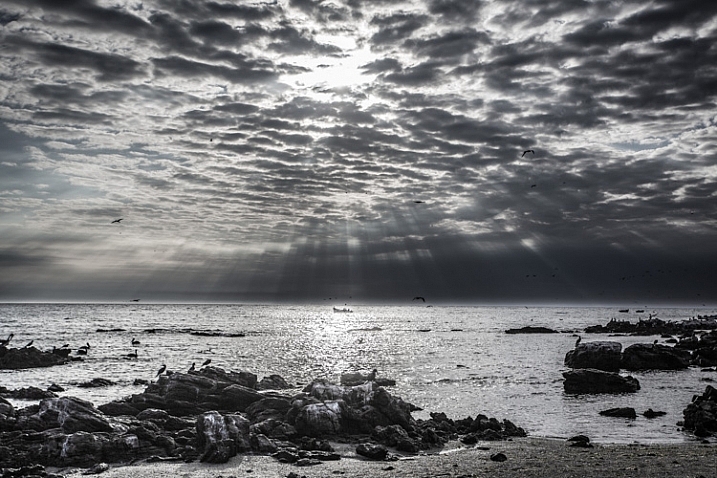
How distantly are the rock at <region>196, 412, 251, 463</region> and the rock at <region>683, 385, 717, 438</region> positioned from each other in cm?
2365

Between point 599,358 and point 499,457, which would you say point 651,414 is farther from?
point 599,358

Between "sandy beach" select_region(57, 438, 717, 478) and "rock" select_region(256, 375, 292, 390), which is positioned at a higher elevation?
"sandy beach" select_region(57, 438, 717, 478)

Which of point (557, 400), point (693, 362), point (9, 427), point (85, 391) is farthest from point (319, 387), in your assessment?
point (693, 362)

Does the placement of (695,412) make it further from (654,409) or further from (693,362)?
(693,362)

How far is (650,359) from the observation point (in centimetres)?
6209

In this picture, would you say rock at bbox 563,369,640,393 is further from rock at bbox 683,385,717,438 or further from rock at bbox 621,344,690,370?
rock at bbox 621,344,690,370

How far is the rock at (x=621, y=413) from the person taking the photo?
33756 millimetres

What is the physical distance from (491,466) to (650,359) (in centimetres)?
5014

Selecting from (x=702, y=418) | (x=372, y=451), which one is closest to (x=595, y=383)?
(x=702, y=418)

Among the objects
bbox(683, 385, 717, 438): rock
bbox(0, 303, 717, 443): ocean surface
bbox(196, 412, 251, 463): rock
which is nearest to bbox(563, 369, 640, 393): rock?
bbox(0, 303, 717, 443): ocean surface

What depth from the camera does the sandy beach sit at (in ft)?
66.3

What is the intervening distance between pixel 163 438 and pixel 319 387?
33.3ft

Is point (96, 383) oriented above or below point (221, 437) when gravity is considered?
below

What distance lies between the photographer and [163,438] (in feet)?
81.0
